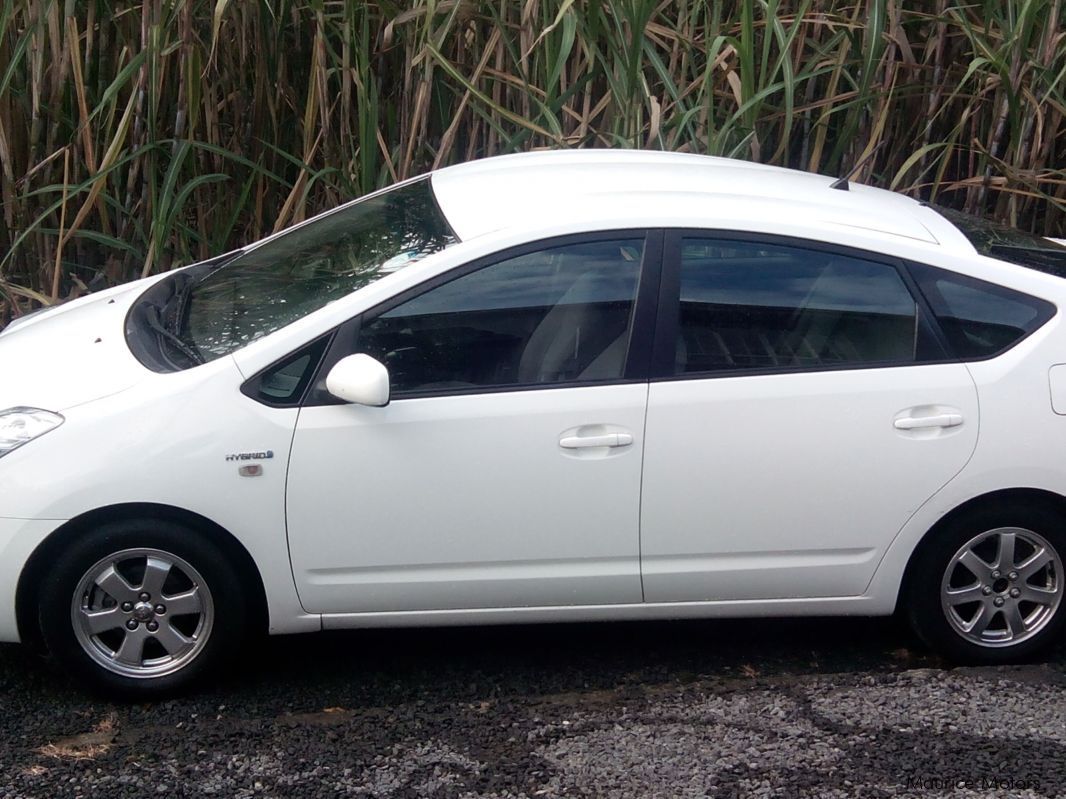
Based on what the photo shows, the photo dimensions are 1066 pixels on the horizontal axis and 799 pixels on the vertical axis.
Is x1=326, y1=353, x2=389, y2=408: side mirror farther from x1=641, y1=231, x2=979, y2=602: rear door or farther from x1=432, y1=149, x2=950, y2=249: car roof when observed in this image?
x1=641, y1=231, x2=979, y2=602: rear door

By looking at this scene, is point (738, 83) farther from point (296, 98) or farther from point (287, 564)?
point (287, 564)

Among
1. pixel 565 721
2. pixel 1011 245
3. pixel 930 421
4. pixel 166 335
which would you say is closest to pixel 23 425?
pixel 166 335

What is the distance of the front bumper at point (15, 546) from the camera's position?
351cm

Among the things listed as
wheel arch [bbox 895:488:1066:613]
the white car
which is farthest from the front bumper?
wheel arch [bbox 895:488:1066:613]

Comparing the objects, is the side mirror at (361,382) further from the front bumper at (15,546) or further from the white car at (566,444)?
the front bumper at (15,546)

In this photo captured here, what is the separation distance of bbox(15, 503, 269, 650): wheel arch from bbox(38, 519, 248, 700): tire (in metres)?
0.02

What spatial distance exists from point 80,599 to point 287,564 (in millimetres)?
558

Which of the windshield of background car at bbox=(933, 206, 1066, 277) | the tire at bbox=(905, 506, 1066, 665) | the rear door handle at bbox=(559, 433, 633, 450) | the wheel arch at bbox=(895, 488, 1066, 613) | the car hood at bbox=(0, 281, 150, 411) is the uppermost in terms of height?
the windshield of background car at bbox=(933, 206, 1066, 277)

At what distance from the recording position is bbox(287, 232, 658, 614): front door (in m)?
3.59

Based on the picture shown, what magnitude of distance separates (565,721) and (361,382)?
1.07 meters

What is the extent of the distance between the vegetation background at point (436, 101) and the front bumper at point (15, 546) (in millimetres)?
2544

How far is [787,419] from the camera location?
3.67 m

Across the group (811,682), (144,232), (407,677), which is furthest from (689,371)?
(144,232)

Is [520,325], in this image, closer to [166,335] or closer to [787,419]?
[787,419]
